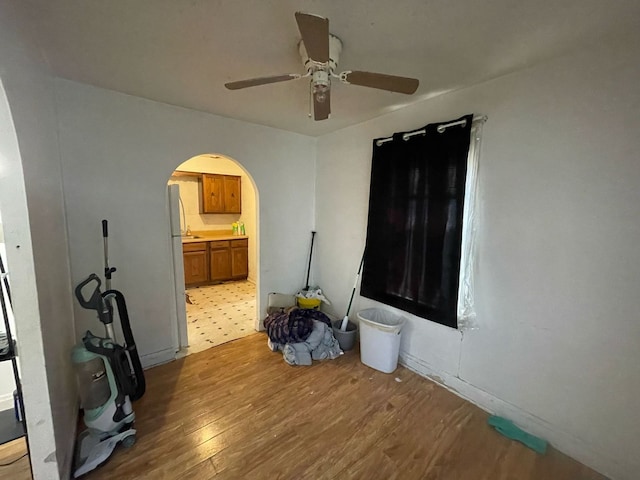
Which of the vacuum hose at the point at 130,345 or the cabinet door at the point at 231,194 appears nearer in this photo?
the vacuum hose at the point at 130,345

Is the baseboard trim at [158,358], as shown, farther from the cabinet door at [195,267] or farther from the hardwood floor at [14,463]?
the cabinet door at [195,267]

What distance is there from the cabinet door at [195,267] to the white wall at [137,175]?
2.13 m

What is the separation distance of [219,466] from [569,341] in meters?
2.24

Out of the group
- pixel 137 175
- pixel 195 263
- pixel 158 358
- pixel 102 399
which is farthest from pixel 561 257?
pixel 195 263

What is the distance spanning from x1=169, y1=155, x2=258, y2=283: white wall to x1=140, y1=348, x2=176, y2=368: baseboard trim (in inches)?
91.6

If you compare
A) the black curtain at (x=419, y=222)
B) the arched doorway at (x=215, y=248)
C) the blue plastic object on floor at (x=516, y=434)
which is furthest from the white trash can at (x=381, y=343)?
the arched doorway at (x=215, y=248)

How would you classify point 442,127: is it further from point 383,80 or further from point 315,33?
point 315,33

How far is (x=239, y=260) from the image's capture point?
5168 millimetres

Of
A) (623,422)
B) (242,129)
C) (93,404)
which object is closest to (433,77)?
(242,129)

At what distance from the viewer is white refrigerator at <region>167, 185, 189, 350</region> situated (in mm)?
2516

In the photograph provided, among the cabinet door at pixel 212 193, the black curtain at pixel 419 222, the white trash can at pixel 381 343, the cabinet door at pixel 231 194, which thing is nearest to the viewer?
the black curtain at pixel 419 222

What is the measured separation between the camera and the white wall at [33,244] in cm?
117

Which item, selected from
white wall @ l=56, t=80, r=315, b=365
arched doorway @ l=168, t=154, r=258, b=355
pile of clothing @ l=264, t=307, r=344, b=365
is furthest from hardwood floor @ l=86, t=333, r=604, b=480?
arched doorway @ l=168, t=154, r=258, b=355

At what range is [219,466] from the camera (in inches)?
60.8
